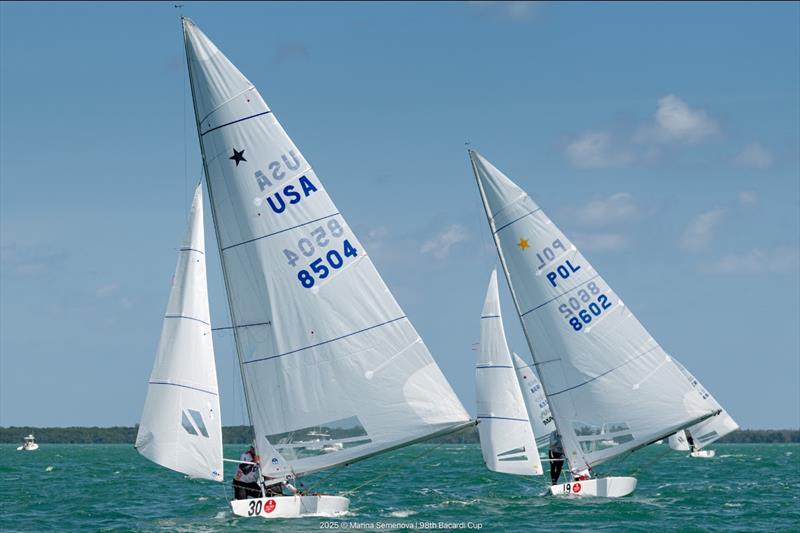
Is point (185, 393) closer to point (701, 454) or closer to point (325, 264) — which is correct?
point (325, 264)

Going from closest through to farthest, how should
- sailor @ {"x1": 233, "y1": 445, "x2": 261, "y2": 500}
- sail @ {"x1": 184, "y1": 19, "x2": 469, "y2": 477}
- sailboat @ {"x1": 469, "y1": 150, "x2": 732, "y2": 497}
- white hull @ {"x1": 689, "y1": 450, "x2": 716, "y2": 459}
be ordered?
sail @ {"x1": 184, "y1": 19, "x2": 469, "y2": 477}
sailor @ {"x1": 233, "y1": 445, "x2": 261, "y2": 500}
sailboat @ {"x1": 469, "y1": 150, "x2": 732, "y2": 497}
white hull @ {"x1": 689, "y1": 450, "x2": 716, "y2": 459}

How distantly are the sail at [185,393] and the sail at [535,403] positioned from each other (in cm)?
1883

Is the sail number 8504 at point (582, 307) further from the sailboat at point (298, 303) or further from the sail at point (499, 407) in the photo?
the sailboat at point (298, 303)

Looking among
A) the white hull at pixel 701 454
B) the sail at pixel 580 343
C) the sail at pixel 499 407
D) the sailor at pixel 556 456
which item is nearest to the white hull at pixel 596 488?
the sail at pixel 580 343

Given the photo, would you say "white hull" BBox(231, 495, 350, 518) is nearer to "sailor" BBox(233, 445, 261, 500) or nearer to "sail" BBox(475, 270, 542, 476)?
"sailor" BBox(233, 445, 261, 500)

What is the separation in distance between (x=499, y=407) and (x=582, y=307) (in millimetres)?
5592

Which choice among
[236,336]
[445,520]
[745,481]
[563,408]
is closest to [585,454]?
[563,408]

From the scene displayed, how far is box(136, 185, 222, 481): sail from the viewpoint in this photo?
25922 mm

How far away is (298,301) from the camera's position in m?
25.9

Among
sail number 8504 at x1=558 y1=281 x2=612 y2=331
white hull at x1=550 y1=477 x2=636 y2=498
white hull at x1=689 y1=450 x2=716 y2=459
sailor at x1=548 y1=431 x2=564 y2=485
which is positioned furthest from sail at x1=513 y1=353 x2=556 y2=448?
white hull at x1=689 y1=450 x2=716 y2=459

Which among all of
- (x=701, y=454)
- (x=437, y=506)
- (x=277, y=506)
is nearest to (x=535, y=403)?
(x=437, y=506)

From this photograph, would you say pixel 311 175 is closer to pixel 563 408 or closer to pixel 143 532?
pixel 143 532

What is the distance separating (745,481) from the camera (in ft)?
165

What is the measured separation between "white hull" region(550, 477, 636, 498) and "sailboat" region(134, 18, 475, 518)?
347 inches
